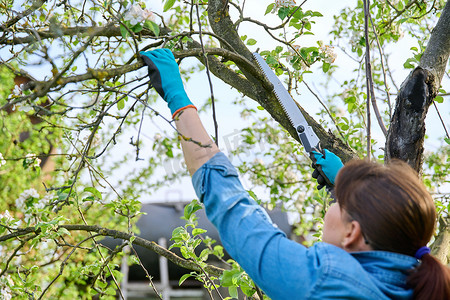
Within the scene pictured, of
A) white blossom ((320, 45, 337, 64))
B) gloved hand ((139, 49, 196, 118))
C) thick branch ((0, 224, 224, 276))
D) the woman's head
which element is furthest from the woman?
white blossom ((320, 45, 337, 64))

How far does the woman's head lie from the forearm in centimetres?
34

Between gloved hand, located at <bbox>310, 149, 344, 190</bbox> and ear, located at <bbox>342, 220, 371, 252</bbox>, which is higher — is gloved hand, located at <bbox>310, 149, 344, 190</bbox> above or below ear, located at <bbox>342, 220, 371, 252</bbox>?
above

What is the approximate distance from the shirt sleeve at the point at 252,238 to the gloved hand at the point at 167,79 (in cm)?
20

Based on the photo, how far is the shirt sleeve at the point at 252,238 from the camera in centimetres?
98

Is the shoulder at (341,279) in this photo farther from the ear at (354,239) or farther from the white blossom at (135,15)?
the white blossom at (135,15)

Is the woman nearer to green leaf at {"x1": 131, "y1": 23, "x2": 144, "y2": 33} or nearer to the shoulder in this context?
the shoulder

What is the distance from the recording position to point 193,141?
1.13 m

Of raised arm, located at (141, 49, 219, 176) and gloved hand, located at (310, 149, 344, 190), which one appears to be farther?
gloved hand, located at (310, 149, 344, 190)

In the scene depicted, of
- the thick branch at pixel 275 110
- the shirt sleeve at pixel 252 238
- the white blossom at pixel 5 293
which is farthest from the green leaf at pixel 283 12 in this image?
the white blossom at pixel 5 293

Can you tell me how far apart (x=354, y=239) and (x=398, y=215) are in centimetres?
11

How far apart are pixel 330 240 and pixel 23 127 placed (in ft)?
17.9

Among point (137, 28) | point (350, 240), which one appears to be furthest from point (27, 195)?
point (350, 240)

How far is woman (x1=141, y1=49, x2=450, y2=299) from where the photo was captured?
967mm

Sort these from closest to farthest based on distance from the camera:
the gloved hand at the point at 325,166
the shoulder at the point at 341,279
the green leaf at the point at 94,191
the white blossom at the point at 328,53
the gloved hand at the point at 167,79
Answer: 1. the shoulder at the point at 341,279
2. the gloved hand at the point at 167,79
3. the gloved hand at the point at 325,166
4. the green leaf at the point at 94,191
5. the white blossom at the point at 328,53
